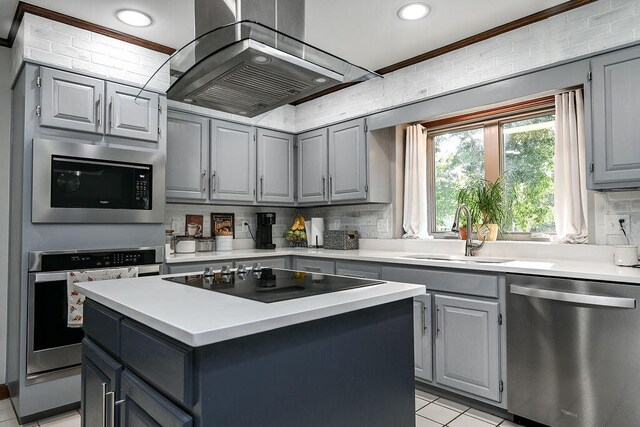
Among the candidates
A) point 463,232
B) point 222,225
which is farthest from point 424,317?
point 222,225

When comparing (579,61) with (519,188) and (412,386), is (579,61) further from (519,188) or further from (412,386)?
(412,386)

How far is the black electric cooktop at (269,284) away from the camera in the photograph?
1423 millimetres

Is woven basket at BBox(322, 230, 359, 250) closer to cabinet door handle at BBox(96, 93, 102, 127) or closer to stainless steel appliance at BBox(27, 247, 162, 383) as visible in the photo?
stainless steel appliance at BBox(27, 247, 162, 383)

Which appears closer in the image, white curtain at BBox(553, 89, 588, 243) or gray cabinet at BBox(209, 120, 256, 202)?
white curtain at BBox(553, 89, 588, 243)

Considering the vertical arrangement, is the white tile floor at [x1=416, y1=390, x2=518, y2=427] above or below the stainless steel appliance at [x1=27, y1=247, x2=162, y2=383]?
below

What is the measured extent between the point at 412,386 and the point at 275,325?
80 cm

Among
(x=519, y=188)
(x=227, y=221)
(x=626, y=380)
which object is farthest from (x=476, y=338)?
(x=227, y=221)

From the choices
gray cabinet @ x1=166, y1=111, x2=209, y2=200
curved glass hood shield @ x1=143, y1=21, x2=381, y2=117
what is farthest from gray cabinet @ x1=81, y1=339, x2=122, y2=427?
gray cabinet @ x1=166, y1=111, x2=209, y2=200

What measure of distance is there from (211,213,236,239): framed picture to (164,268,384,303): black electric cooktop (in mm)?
1993

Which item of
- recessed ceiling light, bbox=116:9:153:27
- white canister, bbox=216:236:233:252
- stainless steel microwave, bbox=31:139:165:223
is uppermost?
recessed ceiling light, bbox=116:9:153:27

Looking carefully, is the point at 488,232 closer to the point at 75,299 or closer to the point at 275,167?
the point at 275,167

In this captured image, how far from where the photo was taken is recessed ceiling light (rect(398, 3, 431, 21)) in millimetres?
2570

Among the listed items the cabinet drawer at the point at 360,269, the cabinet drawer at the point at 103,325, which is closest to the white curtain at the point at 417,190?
the cabinet drawer at the point at 360,269

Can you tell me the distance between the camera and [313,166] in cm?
414
